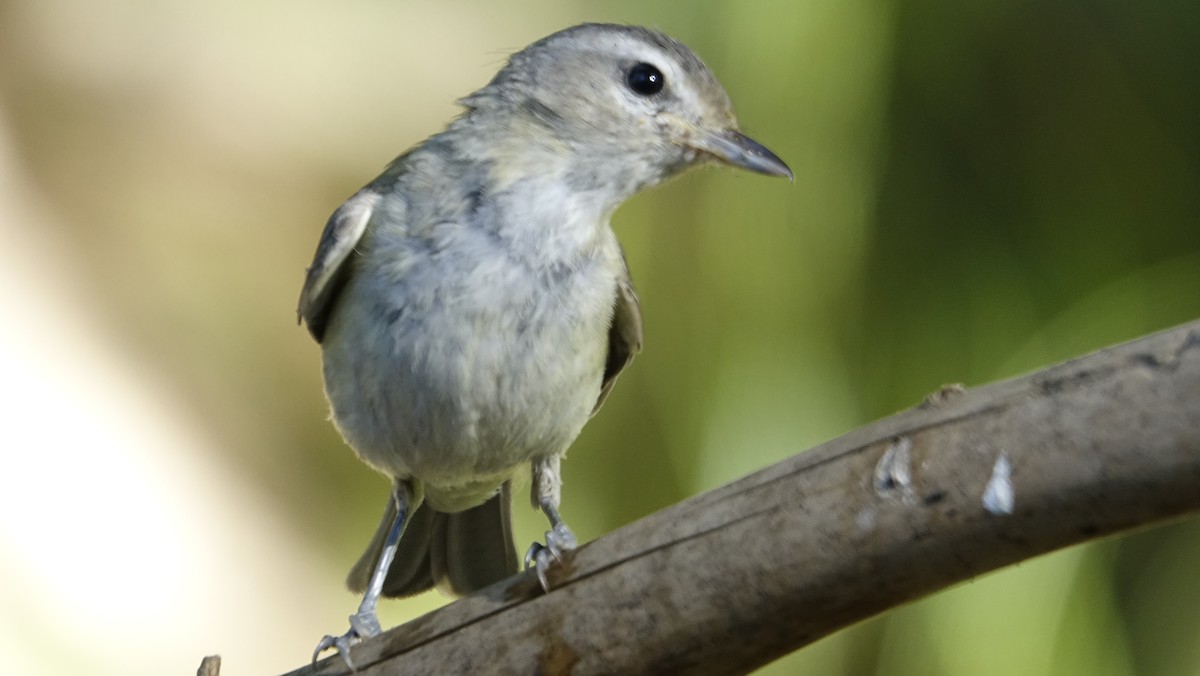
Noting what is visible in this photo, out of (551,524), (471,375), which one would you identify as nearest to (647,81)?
(471,375)

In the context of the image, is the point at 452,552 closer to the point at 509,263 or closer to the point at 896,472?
the point at 509,263

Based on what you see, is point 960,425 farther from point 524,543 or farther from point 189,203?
point 189,203

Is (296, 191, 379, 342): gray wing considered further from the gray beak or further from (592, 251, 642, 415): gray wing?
the gray beak

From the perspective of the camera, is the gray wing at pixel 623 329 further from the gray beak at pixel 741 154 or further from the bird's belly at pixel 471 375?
the gray beak at pixel 741 154

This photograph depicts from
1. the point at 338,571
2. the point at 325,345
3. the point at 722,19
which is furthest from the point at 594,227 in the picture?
the point at 338,571

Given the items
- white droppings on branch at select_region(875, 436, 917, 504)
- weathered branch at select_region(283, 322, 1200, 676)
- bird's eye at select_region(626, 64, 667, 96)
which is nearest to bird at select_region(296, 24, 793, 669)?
bird's eye at select_region(626, 64, 667, 96)

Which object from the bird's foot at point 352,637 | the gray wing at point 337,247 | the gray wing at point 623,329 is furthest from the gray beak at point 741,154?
the bird's foot at point 352,637
